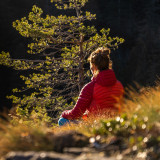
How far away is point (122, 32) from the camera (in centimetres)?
2367

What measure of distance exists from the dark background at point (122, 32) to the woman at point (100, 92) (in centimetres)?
1785

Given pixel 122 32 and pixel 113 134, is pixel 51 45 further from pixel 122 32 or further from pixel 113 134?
pixel 122 32

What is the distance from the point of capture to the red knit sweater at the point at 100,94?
4168mm

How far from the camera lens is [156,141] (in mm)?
2461

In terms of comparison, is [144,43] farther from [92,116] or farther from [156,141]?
[156,141]

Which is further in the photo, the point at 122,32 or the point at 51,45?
the point at 122,32

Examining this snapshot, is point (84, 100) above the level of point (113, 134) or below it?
above

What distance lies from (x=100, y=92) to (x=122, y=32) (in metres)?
20.1

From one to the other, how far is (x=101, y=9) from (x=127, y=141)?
2221 cm

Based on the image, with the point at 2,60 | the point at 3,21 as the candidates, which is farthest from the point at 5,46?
the point at 2,60

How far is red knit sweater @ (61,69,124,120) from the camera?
164 inches

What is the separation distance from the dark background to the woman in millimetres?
17846

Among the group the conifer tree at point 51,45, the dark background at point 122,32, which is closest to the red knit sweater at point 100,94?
the conifer tree at point 51,45

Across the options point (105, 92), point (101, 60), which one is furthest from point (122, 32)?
point (105, 92)
